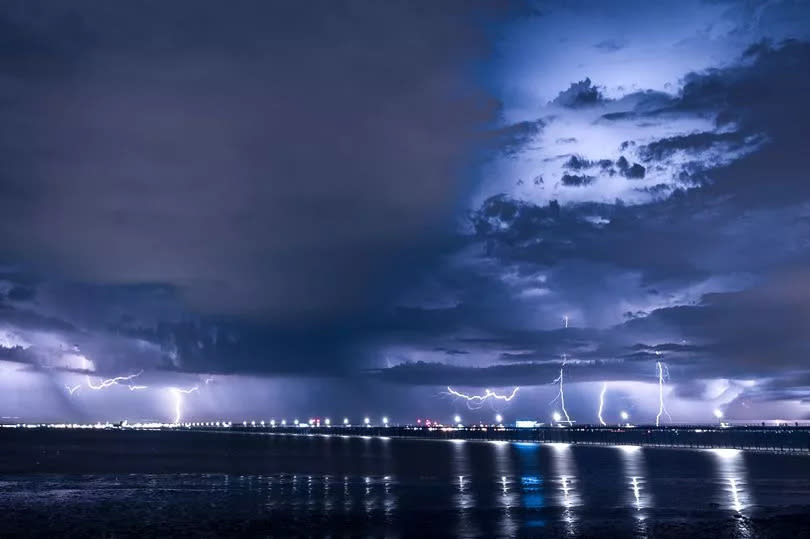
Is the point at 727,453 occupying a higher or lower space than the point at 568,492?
A: lower

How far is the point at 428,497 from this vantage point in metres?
56.1

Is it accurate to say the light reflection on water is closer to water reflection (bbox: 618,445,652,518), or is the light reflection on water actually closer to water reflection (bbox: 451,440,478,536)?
water reflection (bbox: 618,445,652,518)

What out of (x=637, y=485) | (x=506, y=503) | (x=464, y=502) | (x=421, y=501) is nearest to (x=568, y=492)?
(x=637, y=485)

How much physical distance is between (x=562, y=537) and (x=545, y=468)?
170 ft

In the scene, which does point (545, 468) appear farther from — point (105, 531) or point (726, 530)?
point (105, 531)

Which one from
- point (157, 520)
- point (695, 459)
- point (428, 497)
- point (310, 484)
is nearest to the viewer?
point (157, 520)

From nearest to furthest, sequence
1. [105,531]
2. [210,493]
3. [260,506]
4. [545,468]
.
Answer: [105,531] → [260,506] → [210,493] → [545,468]

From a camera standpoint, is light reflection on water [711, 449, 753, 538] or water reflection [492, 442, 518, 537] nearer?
water reflection [492, 442, 518, 537]

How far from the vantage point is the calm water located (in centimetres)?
4103

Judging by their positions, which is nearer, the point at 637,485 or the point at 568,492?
the point at 568,492

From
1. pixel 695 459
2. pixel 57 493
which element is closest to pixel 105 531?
pixel 57 493

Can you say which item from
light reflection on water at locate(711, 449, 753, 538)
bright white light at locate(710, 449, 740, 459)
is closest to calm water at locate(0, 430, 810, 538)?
light reflection on water at locate(711, 449, 753, 538)

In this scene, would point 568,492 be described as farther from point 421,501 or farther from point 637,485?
point 421,501

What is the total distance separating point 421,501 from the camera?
2103 inches
